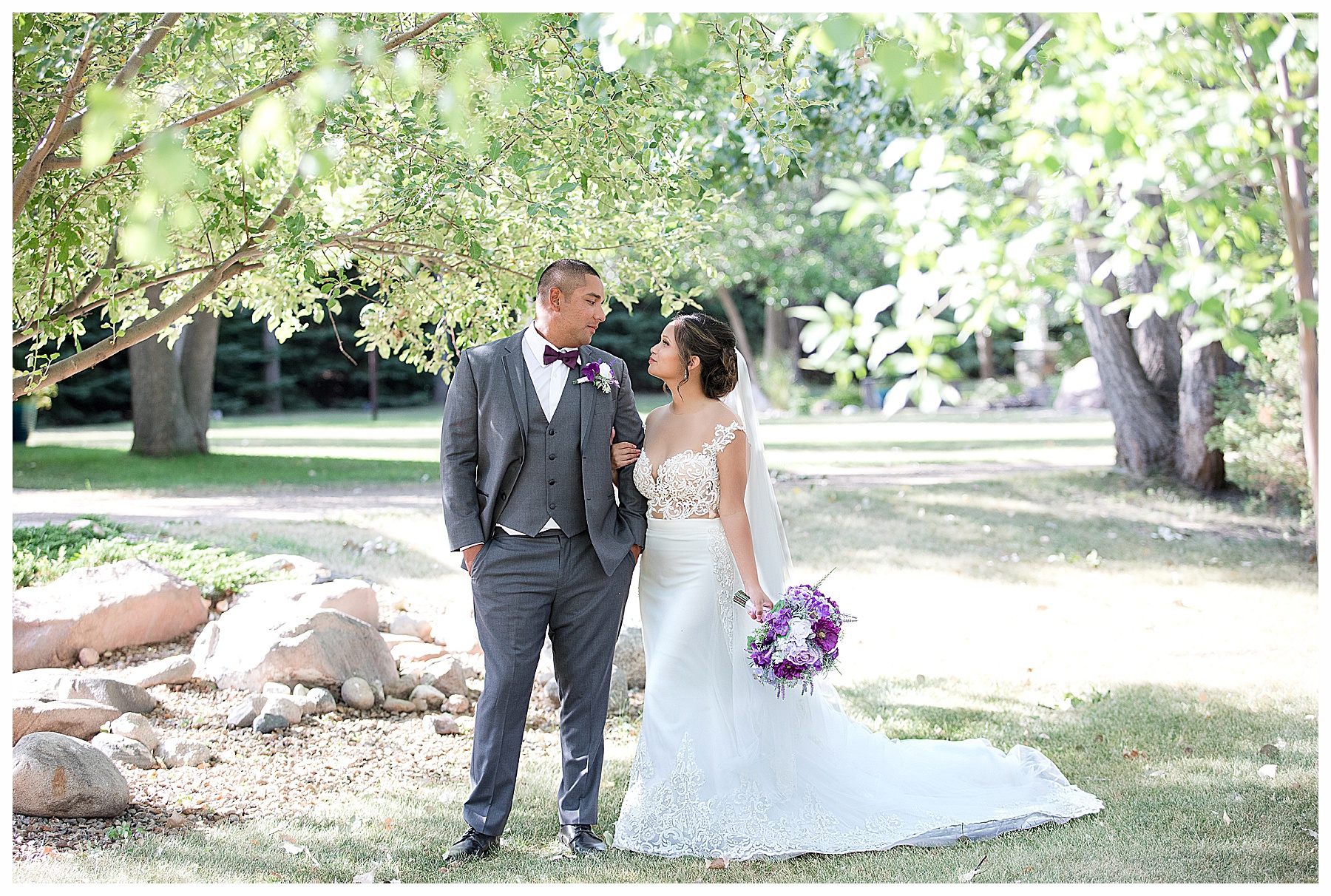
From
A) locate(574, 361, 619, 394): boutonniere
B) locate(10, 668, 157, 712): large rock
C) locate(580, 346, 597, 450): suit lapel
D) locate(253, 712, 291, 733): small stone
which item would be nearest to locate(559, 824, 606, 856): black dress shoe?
locate(580, 346, 597, 450): suit lapel

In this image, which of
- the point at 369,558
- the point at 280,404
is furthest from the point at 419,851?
the point at 280,404

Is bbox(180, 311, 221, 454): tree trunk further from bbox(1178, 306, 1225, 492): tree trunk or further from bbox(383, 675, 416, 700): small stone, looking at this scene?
bbox(1178, 306, 1225, 492): tree trunk

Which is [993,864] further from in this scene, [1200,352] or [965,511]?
[1200,352]

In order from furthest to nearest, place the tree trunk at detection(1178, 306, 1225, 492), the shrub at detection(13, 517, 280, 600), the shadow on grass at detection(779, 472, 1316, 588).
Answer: the tree trunk at detection(1178, 306, 1225, 492) → the shadow on grass at detection(779, 472, 1316, 588) → the shrub at detection(13, 517, 280, 600)

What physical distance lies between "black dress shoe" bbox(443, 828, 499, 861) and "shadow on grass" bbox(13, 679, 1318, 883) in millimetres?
48

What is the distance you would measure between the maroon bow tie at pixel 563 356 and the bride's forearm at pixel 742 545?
0.79 meters

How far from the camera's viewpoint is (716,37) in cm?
433

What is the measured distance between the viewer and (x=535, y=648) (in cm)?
386

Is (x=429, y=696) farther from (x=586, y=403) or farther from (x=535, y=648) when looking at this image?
(x=586, y=403)

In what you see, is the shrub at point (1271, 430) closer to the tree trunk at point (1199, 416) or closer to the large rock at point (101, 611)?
the tree trunk at point (1199, 416)

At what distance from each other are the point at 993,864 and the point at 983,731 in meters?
1.71

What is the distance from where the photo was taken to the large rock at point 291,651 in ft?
18.4

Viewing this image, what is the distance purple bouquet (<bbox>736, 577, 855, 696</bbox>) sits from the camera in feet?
13.0

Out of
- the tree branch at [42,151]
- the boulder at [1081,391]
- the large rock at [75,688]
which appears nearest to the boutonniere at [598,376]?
the tree branch at [42,151]
